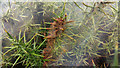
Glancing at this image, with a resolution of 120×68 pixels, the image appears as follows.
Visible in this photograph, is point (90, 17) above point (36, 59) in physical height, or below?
above

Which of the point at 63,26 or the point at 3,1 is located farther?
the point at 3,1

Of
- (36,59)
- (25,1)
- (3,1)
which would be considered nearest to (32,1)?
(25,1)

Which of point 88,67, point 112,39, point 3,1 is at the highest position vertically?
point 3,1

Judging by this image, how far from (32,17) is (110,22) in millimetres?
405

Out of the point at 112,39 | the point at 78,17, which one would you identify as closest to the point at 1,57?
the point at 78,17

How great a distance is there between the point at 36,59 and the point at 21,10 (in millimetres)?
273

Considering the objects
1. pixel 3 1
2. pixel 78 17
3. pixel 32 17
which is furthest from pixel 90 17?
pixel 3 1

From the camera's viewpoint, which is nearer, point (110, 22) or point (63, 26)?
point (63, 26)

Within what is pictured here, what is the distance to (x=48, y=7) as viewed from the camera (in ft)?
1.62

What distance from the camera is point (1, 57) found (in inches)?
20.1

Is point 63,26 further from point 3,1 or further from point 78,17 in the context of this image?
point 3,1

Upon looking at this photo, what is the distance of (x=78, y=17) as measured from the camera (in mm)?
487

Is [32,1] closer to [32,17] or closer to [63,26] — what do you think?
[32,17]

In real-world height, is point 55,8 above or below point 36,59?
above
